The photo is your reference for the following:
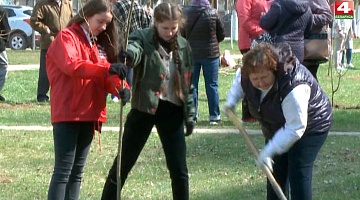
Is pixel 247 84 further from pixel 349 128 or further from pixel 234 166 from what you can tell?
pixel 349 128

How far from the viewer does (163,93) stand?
258 inches

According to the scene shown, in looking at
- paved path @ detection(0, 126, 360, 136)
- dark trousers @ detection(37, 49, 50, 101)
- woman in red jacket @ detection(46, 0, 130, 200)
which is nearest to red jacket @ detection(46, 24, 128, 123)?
woman in red jacket @ detection(46, 0, 130, 200)

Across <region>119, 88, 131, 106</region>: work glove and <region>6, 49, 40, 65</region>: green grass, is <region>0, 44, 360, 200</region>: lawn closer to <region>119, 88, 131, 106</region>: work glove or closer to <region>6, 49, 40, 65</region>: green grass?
<region>119, 88, 131, 106</region>: work glove

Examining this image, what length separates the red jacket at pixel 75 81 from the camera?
6.15m

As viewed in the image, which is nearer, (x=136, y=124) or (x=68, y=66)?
(x=68, y=66)

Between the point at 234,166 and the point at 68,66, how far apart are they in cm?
353

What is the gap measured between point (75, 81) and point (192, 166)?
3.22 metres

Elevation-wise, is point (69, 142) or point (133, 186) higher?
point (69, 142)

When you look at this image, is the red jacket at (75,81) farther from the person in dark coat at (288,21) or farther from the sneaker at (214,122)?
the sneaker at (214,122)

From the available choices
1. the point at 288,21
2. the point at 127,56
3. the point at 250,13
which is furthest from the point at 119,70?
the point at 250,13

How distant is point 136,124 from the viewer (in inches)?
262

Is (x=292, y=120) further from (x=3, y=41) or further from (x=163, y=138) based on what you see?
(x=3, y=41)

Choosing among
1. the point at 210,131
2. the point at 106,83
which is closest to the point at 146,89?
the point at 106,83

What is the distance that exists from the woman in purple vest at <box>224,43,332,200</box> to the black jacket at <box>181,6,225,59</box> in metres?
5.87
